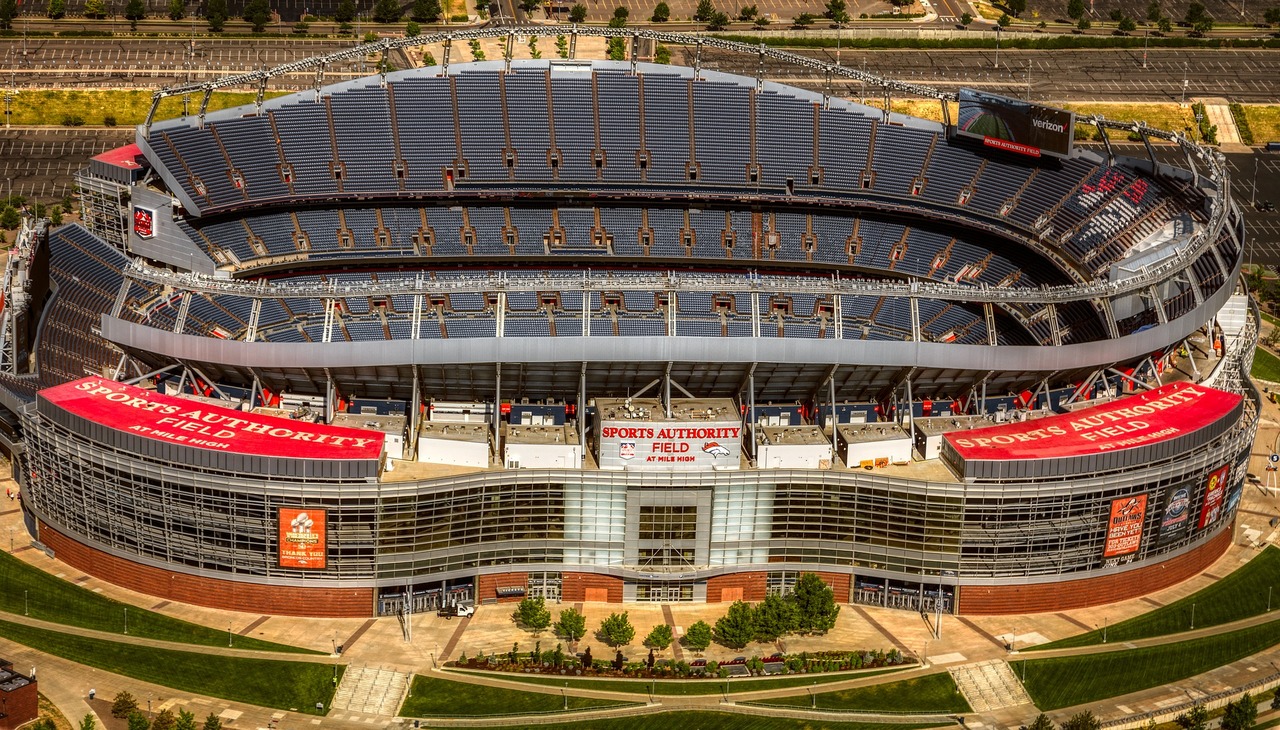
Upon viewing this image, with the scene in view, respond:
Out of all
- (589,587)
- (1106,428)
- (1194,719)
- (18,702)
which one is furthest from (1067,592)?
(18,702)

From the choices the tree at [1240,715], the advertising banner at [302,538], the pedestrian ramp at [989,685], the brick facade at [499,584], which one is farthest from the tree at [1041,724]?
the advertising banner at [302,538]

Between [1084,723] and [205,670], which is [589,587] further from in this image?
[1084,723]

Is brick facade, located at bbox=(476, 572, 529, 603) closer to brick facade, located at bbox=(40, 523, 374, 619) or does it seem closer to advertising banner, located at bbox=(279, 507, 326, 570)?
brick facade, located at bbox=(40, 523, 374, 619)

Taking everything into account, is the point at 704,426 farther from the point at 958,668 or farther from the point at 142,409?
the point at 142,409

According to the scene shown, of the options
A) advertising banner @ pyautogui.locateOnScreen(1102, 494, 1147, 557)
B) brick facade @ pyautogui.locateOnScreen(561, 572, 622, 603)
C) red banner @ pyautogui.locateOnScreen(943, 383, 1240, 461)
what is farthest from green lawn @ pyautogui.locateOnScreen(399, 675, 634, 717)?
advertising banner @ pyautogui.locateOnScreen(1102, 494, 1147, 557)

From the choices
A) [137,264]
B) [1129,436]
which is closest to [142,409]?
[137,264]

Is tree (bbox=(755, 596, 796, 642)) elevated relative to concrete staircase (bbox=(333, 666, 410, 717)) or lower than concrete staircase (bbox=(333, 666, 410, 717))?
elevated
